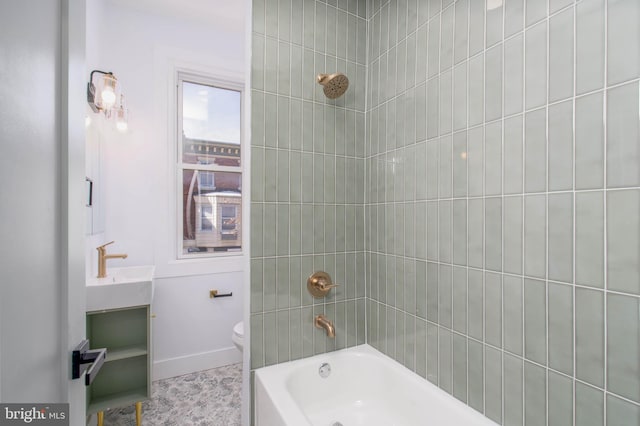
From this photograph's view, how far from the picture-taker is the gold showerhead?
5.01ft

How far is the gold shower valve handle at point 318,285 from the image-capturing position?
64.9 inches

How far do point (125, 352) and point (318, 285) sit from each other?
132 cm

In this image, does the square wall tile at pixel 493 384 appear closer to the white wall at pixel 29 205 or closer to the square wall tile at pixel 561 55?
the square wall tile at pixel 561 55

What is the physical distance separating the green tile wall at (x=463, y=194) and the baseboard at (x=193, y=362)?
1385mm

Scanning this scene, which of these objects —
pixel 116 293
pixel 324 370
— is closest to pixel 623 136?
pixel 324 370

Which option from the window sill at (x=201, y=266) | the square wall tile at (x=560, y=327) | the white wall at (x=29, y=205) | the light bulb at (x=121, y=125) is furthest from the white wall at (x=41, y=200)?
the window sill at (x=201, y=266)

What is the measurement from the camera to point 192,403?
2.16m

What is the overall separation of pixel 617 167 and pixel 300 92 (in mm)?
1331

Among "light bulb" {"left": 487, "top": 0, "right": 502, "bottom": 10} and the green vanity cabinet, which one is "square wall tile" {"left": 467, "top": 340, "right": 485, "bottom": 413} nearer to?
"light bulb" {"left": 487, "top": 0, "right": 502, "bottom": 10}

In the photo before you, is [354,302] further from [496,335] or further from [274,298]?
[496,335]

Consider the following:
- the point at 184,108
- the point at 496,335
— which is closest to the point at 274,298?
the point at 496,335

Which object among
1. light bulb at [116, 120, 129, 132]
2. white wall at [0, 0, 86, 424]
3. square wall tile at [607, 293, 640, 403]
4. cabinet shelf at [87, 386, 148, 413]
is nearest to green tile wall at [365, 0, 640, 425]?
square wall tile at [607, 293, 640, 403]

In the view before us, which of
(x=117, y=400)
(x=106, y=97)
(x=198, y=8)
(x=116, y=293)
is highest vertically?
(x=198, y=8)

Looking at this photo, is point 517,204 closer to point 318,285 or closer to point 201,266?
point 318,285
